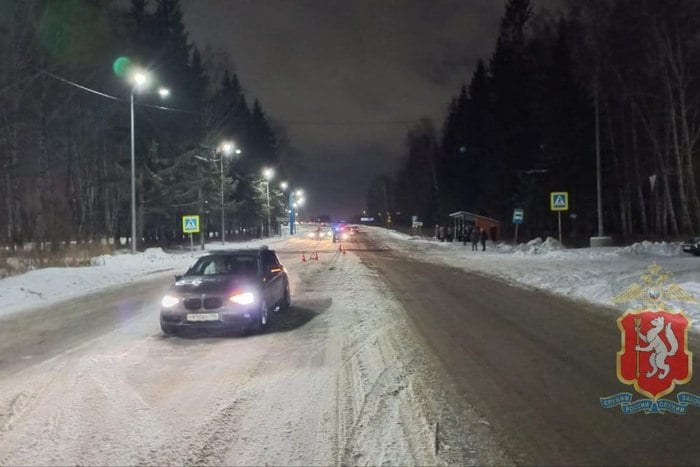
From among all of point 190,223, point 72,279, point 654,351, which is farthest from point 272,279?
point 190,223

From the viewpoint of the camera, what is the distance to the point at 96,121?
46.6 metres

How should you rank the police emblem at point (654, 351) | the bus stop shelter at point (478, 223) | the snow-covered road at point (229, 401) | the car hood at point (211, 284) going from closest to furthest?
1. the snow-covered road at point (229, 401)
2. the police emblem at point (654, 351)
3. the car hood at point (211, 284)
4. the bus stop shelter at point (478, 223)

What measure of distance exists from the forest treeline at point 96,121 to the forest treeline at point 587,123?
1021 inches

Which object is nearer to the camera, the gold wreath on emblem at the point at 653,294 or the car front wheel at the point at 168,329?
the car front wheel at the point at 168,329

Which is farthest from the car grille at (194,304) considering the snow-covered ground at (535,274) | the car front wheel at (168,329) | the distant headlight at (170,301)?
the snow-covered ground at (535,274)

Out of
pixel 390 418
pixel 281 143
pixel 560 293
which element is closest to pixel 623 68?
pixel 560 293

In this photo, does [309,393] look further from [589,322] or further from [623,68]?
[623,68]

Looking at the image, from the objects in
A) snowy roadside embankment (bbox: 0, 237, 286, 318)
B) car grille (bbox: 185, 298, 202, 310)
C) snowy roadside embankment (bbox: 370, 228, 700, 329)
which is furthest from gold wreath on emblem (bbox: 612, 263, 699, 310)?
snowy roadside embankment (bbox: 0, 237, 286, 318)

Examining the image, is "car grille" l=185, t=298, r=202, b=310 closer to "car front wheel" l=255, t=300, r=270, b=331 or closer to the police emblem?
"car front wheel" l=255, t=300, r=270, b=331

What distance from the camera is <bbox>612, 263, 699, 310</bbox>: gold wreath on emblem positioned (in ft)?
44.5

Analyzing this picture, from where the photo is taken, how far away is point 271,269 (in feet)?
43.1

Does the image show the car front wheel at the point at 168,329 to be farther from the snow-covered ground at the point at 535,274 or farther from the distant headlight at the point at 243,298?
the snow-covered ground at the point at 535,274

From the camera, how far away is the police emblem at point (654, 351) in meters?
6.60

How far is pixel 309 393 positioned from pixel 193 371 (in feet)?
6.38
